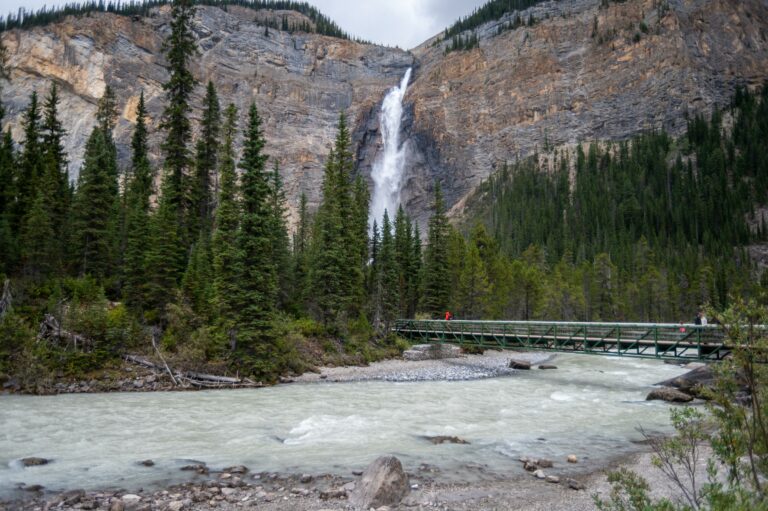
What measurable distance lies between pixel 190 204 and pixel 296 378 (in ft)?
57.5

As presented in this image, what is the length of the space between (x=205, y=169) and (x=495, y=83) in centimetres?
12189

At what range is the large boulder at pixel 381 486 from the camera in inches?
307

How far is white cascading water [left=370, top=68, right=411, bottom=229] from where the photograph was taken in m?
122

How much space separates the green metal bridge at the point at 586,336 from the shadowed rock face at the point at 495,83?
273ft

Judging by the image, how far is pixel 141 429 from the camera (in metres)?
13.1

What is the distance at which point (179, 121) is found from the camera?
34.4 metres

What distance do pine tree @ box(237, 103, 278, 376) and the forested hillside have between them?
125 ft

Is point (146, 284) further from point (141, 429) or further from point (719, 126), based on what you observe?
point (719, 126)

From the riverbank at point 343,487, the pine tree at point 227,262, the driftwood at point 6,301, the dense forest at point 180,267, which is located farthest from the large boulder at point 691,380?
the driftwood at point 6,301

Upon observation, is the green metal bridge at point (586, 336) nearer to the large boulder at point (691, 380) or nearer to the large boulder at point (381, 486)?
the large boulder at point (691, 380)

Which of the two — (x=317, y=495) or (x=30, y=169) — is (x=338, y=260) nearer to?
(x=30, y=169)

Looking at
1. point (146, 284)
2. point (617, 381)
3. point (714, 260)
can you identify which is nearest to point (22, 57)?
point (146, 284)

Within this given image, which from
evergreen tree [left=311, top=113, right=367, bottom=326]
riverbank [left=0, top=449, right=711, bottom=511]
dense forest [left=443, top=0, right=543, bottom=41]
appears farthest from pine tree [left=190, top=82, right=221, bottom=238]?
dense forest [left=443, top=0, right=543, bottom=41]

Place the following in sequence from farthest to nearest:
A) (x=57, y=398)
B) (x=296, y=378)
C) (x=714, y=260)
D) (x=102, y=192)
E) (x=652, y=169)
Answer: (x=652, y=169) < (x=714, y=260) < (x=102, y=192) < (x=296, y=378) < (x=57, y=398)
